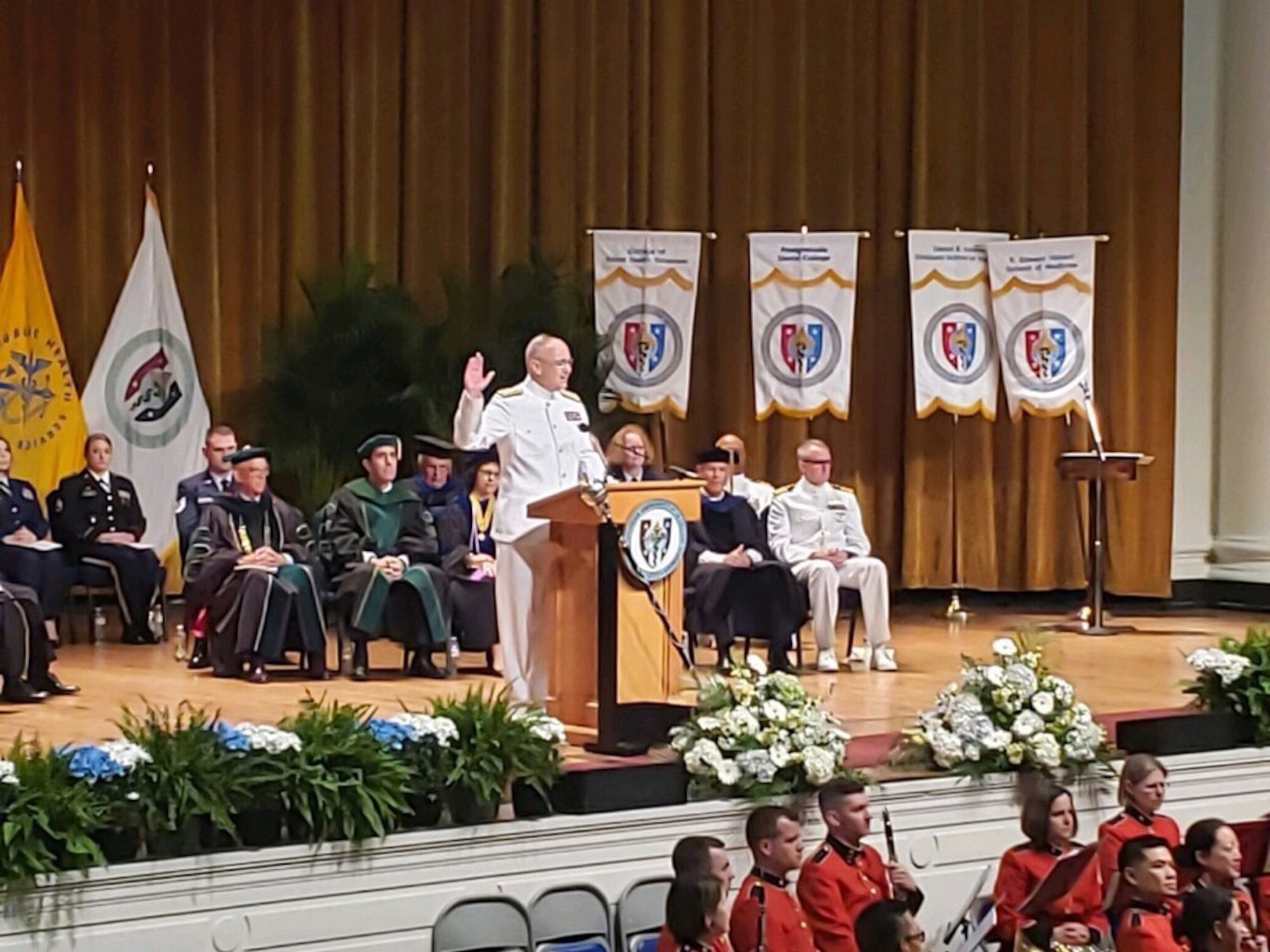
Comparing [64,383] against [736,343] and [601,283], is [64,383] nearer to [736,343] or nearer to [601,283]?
[601,283]

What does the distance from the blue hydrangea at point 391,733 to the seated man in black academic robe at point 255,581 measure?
11.7ft

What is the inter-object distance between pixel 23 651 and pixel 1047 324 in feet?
22.3

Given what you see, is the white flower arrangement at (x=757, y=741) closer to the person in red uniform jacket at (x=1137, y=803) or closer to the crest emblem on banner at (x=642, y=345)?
the person in red uniform jacket at (x=1137, y=803)

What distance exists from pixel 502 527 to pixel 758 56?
627 cm

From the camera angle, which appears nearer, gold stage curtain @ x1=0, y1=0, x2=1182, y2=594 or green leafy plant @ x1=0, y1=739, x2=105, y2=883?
green leafy plant @ x1=0, y1=739, x2=105, y2=883

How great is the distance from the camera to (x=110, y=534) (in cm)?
1111

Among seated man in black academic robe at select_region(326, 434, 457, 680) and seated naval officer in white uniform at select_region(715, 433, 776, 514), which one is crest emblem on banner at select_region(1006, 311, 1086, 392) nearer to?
seated naval officer in white uniform at select_region(715, 433, 776, 514)

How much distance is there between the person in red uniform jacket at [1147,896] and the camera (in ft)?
19.4

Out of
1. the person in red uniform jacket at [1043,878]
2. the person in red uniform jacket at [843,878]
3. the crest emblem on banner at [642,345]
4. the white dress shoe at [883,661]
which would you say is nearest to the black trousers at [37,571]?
the crest emblem on banner at [642,345]

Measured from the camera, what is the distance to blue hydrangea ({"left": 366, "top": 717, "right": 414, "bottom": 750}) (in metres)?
6.30

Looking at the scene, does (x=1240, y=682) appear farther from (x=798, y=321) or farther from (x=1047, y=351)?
(x=798, y=321)

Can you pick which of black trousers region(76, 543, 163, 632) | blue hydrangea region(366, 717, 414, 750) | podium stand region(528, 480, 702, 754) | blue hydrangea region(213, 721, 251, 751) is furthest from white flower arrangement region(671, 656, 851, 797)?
black trousers region(76, 543, 163, 632)

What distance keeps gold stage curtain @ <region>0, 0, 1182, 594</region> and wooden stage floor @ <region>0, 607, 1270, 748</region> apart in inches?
68.6

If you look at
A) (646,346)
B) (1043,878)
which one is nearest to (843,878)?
(1043,878)
